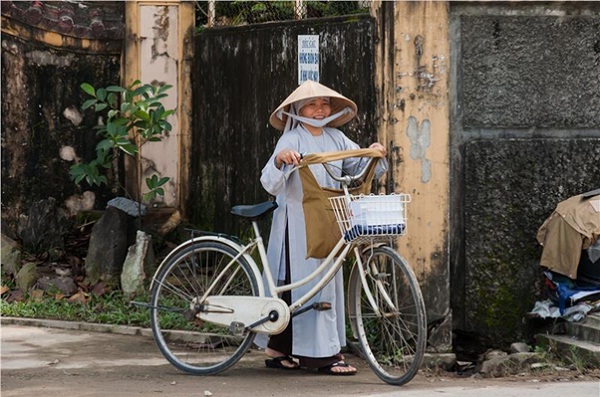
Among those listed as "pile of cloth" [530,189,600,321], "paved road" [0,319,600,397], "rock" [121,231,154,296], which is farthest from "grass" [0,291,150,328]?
"pile of cloth" [530,189,600,321]

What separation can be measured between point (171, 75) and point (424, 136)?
13.5 ft

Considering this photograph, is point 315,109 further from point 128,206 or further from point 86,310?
point 128,206

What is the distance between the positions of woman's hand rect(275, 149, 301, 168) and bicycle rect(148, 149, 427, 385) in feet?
0.21

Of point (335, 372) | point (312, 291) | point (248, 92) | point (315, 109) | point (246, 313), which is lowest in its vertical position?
point (335, 372)

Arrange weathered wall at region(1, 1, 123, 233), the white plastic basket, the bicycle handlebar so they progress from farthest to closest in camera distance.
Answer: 1. weathered wall at region(1, 1, 123, 233)
2. the bicycle handlebar
3. the white plastic basket

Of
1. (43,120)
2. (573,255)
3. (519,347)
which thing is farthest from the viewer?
(43,120)

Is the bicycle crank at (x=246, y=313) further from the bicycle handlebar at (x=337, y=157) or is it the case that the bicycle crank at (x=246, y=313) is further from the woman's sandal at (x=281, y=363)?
the bicycle handlebar at (x=337, y=157)

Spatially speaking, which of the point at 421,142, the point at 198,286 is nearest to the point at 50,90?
the point at 198,286

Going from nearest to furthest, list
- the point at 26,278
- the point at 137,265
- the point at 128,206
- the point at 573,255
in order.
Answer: the point at 573,255
the point at 137,265
the point at 26,278
the point at 128,206

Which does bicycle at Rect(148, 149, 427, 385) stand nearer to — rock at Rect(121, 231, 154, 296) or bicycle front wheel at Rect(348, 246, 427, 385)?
bicycle front wheel at Rect(348, 246, 427, 385)

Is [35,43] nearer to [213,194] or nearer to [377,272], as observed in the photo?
[213,194]

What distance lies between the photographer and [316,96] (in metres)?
7.14

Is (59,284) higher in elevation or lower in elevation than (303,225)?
lower

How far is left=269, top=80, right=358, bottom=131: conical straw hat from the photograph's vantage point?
23.5ft
